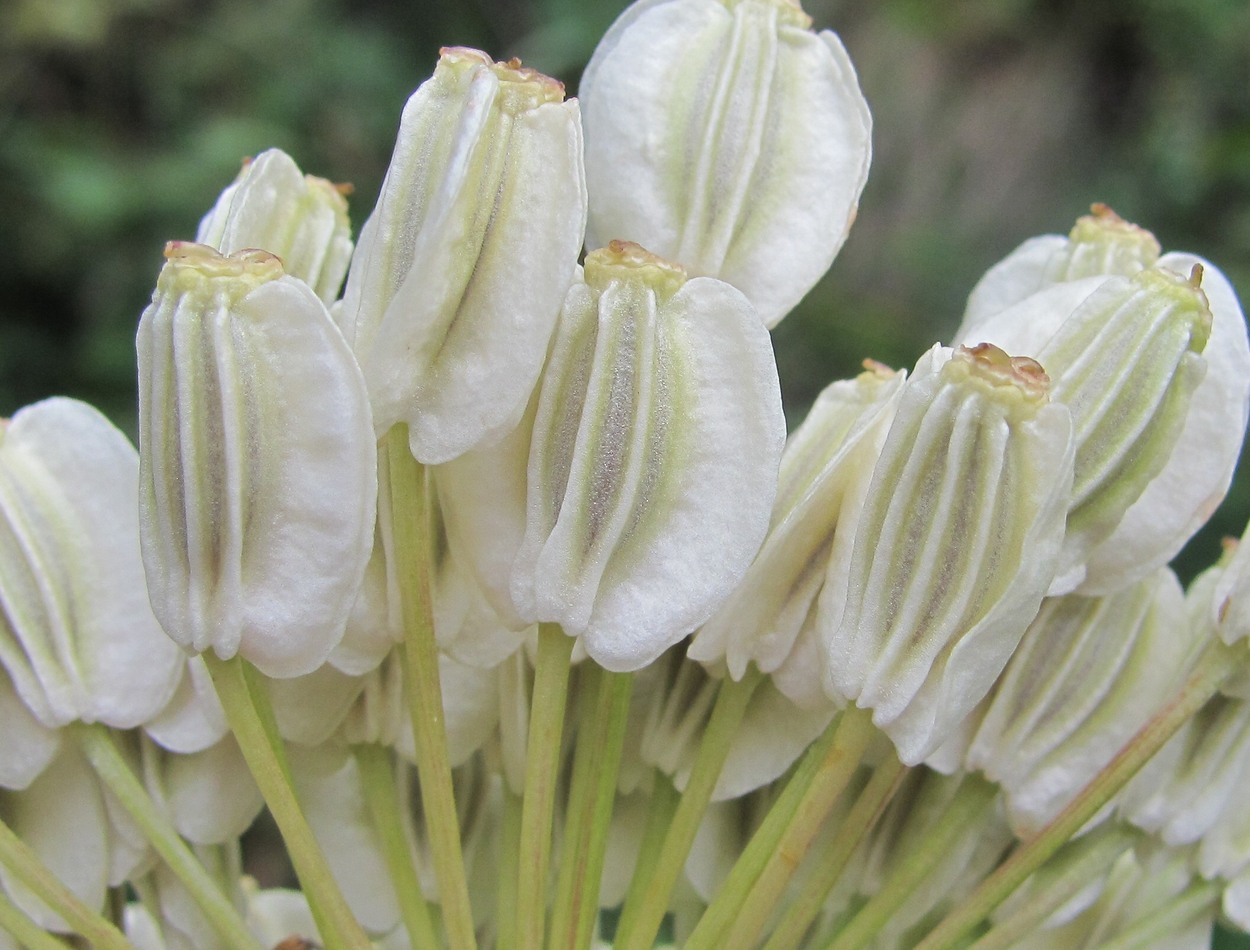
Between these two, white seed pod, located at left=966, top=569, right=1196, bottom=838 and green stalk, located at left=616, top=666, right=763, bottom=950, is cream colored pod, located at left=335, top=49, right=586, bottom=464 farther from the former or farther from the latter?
white seed pod, located at left=966, top=569, right=1196, bottom=838

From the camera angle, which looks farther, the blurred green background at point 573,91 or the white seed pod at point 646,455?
the blurred green background at point 573,91

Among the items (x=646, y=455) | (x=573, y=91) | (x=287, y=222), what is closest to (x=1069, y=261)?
(x=646, y=455)

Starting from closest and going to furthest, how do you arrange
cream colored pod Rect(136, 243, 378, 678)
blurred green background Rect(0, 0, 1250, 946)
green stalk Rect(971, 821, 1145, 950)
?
cream colored pod Rect(136, 243, 378, 678), green stalk Rect(971, 821, 1145, 950), blurred green background Rect(0, 0, 1250, 946)

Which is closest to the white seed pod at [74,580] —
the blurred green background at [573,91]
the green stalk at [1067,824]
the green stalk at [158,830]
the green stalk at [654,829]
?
the green stalk at [158,830]

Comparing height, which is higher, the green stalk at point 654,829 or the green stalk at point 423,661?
the green stalk at point 423,661

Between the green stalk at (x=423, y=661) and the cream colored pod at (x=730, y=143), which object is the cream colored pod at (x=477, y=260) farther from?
the cream colored pod at (x=730, y=143)

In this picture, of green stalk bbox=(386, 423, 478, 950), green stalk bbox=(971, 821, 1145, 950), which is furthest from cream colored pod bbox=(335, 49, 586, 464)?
green stalk bbox=(971, 821, 1145, 950)

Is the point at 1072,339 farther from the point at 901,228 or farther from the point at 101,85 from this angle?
the point at 101,85
